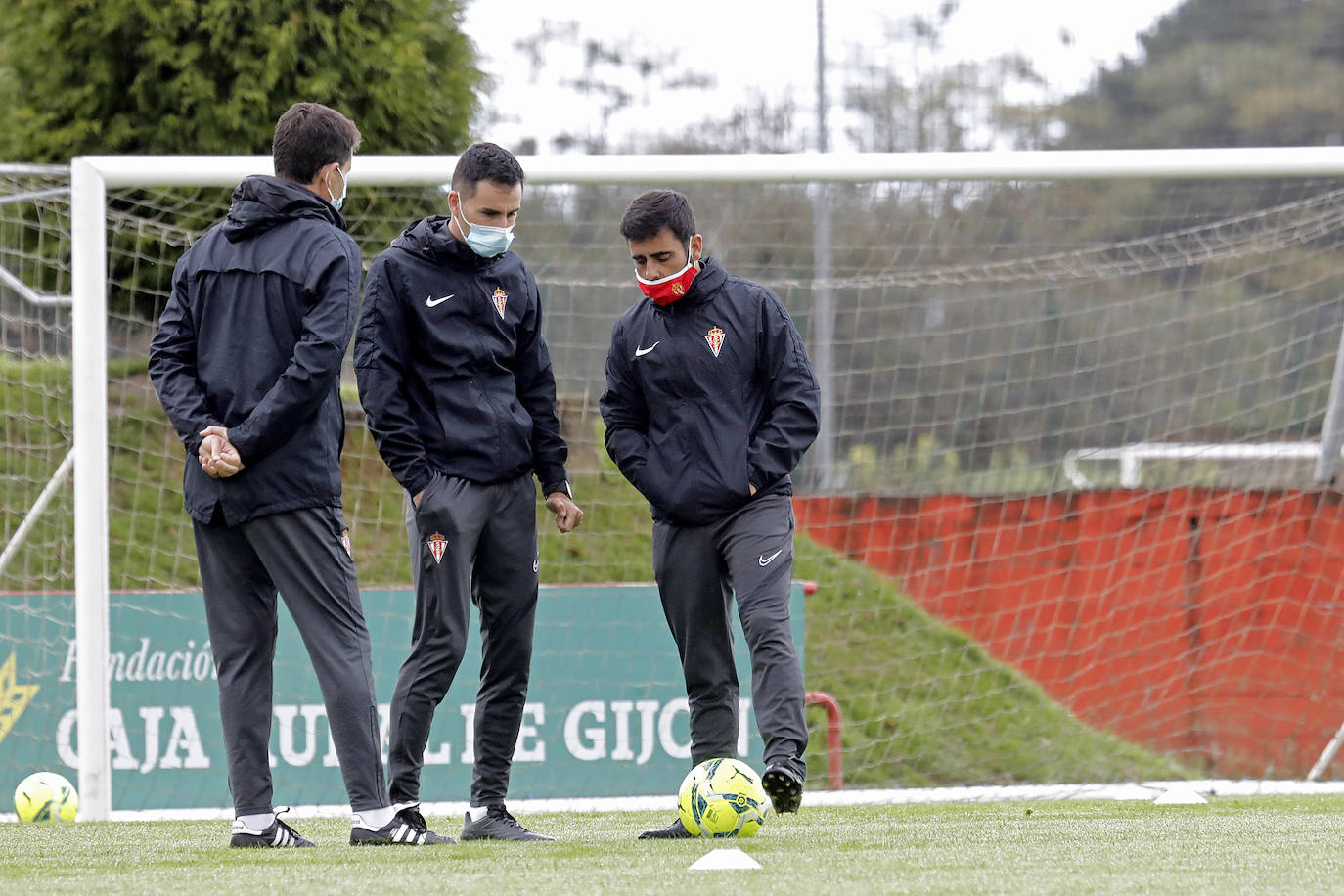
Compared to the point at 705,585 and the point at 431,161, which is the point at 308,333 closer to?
the point at 705,585

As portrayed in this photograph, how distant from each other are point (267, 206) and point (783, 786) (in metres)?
1.94

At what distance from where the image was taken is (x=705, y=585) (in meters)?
4.40

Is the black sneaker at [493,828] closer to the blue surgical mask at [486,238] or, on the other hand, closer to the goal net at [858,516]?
the blue surgical mask at [486,238]

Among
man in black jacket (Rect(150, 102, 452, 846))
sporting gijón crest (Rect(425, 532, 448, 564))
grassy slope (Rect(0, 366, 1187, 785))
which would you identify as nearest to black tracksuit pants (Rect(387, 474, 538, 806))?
sporting gijón crest (Rect(425, 532, 448, 564))

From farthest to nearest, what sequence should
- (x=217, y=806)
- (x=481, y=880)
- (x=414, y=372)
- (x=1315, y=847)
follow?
(x=217, y=806) < (x=414, y=372) < (x=1315, y=847) < (x=481, y=880)

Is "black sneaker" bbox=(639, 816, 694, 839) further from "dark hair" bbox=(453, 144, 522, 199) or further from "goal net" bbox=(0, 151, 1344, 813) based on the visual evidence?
"goal net" bbox=(0, 151, 1344, 813)

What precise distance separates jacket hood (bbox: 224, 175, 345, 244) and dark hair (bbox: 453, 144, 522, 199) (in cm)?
36

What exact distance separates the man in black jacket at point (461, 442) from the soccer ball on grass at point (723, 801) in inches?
20.5

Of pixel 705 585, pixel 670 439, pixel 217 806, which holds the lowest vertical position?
pixel 217 806

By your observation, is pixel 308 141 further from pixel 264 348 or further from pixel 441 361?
pixel 441 361

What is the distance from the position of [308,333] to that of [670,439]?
1.05 meters

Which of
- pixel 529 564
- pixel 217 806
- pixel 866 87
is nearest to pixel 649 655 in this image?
pixel 217 806

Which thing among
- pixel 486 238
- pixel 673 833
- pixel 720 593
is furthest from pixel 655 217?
pixel 673 833

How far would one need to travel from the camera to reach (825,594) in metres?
8.73
